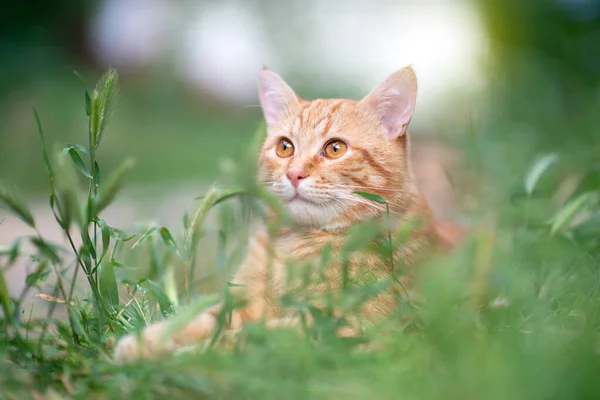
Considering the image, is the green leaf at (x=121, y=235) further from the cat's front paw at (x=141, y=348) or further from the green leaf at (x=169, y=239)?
the cat's front paw at (x=141, y=348)

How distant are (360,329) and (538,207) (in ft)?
3.33

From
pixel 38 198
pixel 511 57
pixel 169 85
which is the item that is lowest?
pixel 38 198

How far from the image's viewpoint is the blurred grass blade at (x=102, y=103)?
4.62ft

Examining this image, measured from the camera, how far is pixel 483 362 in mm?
1035

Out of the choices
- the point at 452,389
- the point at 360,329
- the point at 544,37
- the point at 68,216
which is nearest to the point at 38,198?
the point at 68,216

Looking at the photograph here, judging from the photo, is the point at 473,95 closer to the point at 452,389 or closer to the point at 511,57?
the point at 511,57

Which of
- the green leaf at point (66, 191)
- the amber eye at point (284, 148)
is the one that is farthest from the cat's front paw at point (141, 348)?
the amber eye at point (284, 148)

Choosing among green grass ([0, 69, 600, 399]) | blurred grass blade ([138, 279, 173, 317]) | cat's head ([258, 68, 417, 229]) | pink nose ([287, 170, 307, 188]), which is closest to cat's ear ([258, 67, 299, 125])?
cat's head ([258, 68, 417, 229])

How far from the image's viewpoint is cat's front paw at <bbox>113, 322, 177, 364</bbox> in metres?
1.21

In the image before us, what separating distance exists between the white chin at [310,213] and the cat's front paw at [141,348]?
0.66 m

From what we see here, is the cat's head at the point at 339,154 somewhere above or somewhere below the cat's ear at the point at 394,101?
below

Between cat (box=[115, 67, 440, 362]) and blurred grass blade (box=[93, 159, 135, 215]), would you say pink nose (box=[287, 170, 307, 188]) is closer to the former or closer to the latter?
cat (box=[115, 67, 440, 362])

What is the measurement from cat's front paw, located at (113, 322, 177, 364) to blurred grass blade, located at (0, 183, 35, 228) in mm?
337

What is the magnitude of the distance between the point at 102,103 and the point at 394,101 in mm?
965
